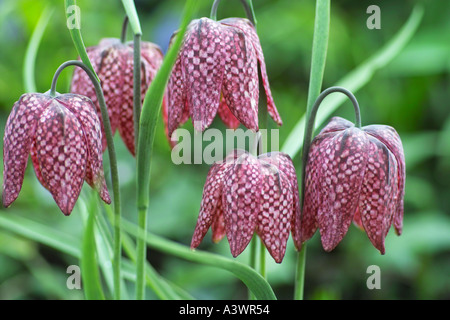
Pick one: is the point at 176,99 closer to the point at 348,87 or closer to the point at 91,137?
the point at 91,137

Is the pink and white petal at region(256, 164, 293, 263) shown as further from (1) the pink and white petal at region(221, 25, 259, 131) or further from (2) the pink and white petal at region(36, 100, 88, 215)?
(2) the pink and white petal at region(36, 100, 88, 215)

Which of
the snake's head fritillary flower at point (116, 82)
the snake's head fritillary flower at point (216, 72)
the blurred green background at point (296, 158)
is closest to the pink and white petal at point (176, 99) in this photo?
the snake's head fritillary flower at point (216, 72)

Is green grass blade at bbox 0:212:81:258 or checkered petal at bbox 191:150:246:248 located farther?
green grass blade at bbox 0:212:81:258

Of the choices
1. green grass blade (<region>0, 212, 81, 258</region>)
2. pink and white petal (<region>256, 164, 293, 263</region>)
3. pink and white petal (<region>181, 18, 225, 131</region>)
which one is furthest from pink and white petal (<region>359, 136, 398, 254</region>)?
green grass blade (<region>0, 212, 81, 258</region>)

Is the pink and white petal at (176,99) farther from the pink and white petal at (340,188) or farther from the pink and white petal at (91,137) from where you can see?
the pink and white petal at (340,188)

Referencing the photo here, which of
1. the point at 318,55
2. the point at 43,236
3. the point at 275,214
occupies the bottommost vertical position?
the point at 43,236

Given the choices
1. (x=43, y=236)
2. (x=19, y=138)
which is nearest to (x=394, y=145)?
(x=19, y=138)
